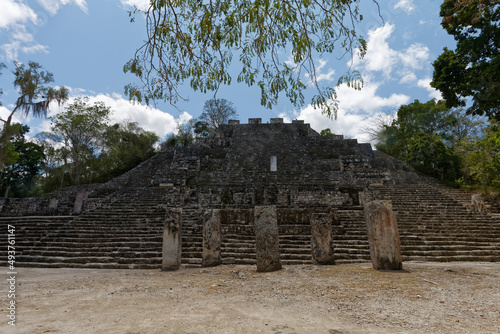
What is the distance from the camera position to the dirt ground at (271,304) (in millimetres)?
2191

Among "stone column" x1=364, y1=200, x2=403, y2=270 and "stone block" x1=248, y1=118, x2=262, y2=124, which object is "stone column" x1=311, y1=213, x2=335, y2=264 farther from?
"stone block" x1=248, y1=118, x2=262, y2=124

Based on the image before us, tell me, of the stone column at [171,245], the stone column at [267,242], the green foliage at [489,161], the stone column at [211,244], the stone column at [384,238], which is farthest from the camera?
the green foliage at [489,161]

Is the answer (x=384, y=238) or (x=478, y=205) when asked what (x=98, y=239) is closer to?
(x=384, y=238)

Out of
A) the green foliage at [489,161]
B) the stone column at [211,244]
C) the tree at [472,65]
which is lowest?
the stone column at [211,244]

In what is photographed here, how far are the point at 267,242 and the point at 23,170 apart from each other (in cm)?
2837

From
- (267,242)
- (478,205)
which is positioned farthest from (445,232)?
(267,242)

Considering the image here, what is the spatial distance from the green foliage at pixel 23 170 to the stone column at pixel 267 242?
2684cm

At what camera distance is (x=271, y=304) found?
285 centimetres

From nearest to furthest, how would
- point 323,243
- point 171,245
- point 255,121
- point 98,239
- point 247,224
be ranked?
point 323,243
point 171,245
point 98,239
point 247,224
point 255,121

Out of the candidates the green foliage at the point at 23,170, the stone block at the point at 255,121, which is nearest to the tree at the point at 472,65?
the stone block at the point at 255,121

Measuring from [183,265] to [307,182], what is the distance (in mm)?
9241

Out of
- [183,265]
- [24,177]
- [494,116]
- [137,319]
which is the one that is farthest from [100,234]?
[24,177]

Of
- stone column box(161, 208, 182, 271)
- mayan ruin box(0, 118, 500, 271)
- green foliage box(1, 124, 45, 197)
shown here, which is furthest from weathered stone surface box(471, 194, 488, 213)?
green foliage box(1, 124, 45, 197)

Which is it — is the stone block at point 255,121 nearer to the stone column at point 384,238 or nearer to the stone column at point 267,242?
the stone column at point 267,242
